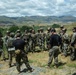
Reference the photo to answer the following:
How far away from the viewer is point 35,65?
17891 mm

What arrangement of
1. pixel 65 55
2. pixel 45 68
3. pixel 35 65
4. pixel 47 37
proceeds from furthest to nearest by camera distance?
pixel 47 37 → pixel 65 55 → pixel 35 65 → pixel 45 68

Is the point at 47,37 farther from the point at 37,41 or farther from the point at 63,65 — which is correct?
the point at 63,65

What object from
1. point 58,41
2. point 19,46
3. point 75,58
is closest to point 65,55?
point 75,58

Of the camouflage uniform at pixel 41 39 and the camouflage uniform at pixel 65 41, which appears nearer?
the camouflage uniform at pixel 65 41

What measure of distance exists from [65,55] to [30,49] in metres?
5.68

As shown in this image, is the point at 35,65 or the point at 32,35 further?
the point at 32,35

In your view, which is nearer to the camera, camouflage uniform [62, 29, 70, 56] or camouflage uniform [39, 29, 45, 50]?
camouflage uniform [62, 29, 70, 56]

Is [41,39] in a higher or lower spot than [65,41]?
lower

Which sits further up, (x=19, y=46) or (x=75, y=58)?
(x=19, y=46)

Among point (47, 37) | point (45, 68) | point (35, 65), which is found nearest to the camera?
point (45, 68)

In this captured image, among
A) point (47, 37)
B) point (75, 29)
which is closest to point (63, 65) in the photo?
point (75, 29)

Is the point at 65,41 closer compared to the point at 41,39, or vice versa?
the point at 65,41

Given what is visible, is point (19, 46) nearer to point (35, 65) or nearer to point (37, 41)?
point (35, 65)

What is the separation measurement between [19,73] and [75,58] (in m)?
4.79
